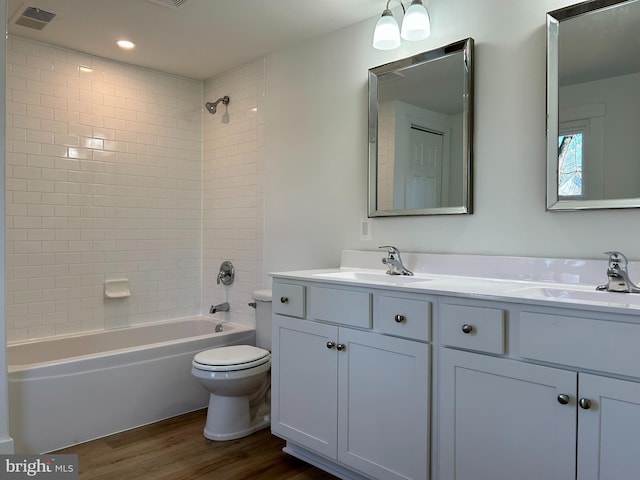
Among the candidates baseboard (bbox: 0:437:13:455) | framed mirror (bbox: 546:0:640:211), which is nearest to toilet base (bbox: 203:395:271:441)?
baseboard (bbox: 0:437:13:455)

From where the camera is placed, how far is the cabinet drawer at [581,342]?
135 centimetres

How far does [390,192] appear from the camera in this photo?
8.52 ft

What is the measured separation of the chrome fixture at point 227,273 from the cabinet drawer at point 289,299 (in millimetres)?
1282

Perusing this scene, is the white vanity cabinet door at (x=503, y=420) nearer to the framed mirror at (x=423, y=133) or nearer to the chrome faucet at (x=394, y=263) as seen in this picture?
the chrome faucet at (x=394, y=263)

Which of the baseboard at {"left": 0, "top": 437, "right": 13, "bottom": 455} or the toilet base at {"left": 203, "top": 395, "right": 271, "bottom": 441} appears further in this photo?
the toilet base at {"left": 203, "top": 395, "right": 271, "bottom": 441}

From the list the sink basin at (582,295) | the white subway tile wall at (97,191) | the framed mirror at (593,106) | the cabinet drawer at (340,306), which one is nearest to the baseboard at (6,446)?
the white subway tile wall at (97,191)

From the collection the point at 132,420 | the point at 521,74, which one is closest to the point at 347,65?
the point at 521,74

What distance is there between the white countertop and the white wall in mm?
64

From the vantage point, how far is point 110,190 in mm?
3482

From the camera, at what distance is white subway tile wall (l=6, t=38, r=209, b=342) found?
309 centimetres

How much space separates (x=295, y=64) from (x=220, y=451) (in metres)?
2.38

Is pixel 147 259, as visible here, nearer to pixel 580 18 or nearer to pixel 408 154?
pixel 408 154

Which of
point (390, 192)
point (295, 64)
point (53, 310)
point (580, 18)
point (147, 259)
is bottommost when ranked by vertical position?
point (53, 310)

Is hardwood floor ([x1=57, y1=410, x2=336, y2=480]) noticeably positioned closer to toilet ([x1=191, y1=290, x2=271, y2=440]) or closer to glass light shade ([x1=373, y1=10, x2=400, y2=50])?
toilet ([x1=191, y1=290, x2=271, y2=440])
